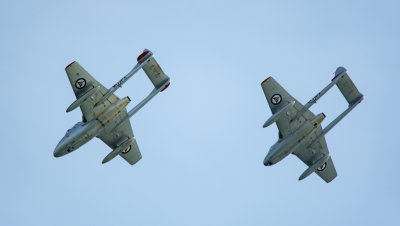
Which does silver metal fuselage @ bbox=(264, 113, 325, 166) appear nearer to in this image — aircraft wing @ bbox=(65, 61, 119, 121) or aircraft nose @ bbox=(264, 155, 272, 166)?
aircraft nose @ bbox=(264, 155, 272, 166)

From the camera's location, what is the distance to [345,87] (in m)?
75.9

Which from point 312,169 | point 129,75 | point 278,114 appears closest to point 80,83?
point 129,75

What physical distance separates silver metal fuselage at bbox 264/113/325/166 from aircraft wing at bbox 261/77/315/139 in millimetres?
684

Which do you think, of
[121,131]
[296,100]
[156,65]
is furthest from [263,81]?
[121,131]

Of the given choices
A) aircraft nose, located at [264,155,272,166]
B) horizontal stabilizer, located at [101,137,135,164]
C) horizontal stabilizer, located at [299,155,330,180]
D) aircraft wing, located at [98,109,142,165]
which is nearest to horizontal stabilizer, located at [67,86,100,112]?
aircraft wing, located at [98,109,142,165]

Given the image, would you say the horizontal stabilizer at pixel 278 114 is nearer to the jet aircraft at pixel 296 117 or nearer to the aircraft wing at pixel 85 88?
the jet aircraft at pixel 296 117

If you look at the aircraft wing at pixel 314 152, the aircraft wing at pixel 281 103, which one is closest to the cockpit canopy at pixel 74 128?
the aircraft wing at pixel 281 103

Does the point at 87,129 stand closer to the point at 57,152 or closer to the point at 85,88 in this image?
the point at 57,152

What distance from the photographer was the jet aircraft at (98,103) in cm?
7344

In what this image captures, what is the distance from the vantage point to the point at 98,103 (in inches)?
2963

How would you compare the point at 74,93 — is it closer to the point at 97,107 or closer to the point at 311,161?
the point at 97,107

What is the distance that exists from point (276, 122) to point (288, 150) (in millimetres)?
2752

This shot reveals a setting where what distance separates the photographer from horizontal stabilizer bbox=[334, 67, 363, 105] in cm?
7550

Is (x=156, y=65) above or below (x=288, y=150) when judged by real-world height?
above
